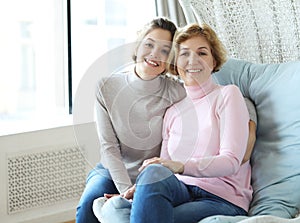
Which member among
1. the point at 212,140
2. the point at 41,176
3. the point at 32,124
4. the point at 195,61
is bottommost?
the point at 41,176

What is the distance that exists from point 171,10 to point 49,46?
689 millimetres

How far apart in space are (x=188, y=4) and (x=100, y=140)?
864 mm

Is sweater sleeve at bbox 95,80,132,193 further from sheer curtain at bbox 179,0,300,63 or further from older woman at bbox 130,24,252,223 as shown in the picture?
sheer curtain at bbox 179,0,300,63

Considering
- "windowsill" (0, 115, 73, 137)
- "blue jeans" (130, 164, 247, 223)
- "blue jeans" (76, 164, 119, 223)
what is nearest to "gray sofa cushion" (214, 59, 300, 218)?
"blue jeans" (130, 164, 247, 223)

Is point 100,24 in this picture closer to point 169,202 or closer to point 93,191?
point 93,191

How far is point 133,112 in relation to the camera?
5.20 ft

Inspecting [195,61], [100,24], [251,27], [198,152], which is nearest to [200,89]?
[195,61]

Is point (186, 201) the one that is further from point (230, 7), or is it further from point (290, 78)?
point (230, 7)

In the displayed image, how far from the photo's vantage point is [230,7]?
2.25 metres

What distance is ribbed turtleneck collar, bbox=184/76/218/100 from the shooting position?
1680 millimetres

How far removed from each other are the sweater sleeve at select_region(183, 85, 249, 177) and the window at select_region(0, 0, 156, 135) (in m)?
1.23

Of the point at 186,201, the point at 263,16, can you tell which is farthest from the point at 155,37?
the point at 263,16

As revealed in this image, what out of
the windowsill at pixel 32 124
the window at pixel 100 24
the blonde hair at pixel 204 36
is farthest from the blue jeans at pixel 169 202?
the window at pixel 100 24

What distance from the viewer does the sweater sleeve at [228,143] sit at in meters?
1.52
